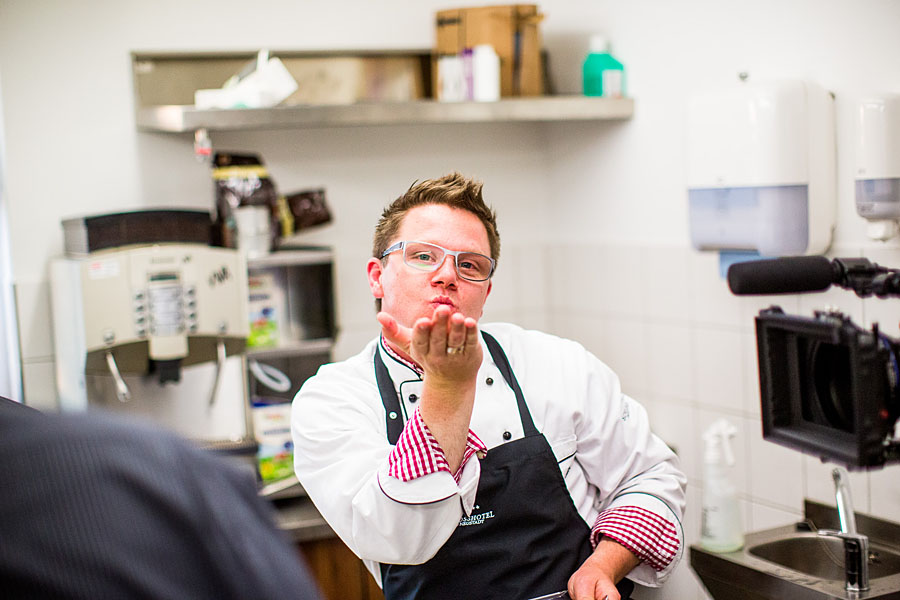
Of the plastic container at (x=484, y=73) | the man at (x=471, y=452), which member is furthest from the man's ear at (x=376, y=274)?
the plastic container at (x=484, y=73)

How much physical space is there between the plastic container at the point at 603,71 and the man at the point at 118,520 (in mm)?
2895

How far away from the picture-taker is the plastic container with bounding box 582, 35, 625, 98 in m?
3.20

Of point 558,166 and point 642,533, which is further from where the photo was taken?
point 558,166

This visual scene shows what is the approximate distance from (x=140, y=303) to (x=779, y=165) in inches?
69.0

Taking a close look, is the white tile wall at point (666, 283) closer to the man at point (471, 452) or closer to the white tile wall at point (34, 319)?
the man at point (471, 452)

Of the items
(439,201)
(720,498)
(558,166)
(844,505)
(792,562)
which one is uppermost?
(558,166)

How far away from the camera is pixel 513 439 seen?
5.53 feet

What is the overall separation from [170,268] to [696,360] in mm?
1623

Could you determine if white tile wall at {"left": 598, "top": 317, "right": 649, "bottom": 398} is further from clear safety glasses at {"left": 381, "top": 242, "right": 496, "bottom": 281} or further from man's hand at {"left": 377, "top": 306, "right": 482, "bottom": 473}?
man's hand at {"left": 377, "top": 306, "right": 482, "bottom": 473}

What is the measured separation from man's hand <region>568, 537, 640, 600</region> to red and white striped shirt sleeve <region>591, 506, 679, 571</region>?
2 centimetres

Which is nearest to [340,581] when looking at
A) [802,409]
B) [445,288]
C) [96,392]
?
[96,392]

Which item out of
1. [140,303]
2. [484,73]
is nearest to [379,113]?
[484,73]

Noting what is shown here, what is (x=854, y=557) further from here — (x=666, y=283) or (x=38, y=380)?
(x=38, y=380)

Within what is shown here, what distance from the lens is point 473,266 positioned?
1.74m
